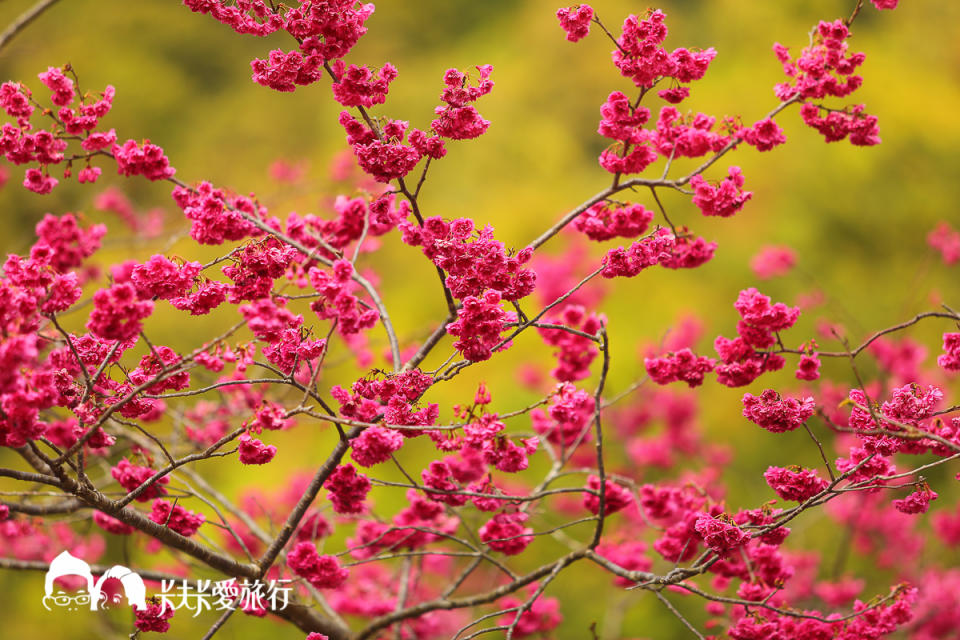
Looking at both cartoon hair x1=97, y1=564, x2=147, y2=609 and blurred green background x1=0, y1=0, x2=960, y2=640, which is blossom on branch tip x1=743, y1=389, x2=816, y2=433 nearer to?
cartoon hair x1=97, y1=564, x2=147, y2=609

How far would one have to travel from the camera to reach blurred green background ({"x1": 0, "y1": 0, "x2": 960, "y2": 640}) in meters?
3.64

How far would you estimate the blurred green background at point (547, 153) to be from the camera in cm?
364

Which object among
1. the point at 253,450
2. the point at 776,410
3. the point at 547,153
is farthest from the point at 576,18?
the point at 547,153

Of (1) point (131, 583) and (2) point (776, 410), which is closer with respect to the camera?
(2) point (776, 410)

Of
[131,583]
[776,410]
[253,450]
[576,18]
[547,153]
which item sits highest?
[547,153]

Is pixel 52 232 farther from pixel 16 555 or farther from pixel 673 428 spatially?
pixel 673 428

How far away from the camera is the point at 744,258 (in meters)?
3.97

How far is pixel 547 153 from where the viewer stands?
4.34 metres

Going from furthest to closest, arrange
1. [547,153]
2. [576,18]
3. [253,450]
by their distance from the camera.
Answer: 1. [547,153]
2. [576,18]
3. [253,450]

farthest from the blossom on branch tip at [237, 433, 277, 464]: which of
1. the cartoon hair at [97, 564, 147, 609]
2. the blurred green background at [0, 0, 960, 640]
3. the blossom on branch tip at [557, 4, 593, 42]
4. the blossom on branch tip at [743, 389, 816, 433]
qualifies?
the blurred green background at [0, 0, 960, 640]

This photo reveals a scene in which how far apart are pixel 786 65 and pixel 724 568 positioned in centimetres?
89

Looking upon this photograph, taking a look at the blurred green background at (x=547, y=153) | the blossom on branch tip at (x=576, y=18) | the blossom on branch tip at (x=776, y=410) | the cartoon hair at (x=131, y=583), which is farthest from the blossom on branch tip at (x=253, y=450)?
the blurred green background at (x=547, y=153)

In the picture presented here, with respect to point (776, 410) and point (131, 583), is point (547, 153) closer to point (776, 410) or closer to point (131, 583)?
point (776, 410)

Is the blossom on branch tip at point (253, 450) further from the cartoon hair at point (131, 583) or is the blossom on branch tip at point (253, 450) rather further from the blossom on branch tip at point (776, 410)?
the blossom on branch tip at point (776, 410)
